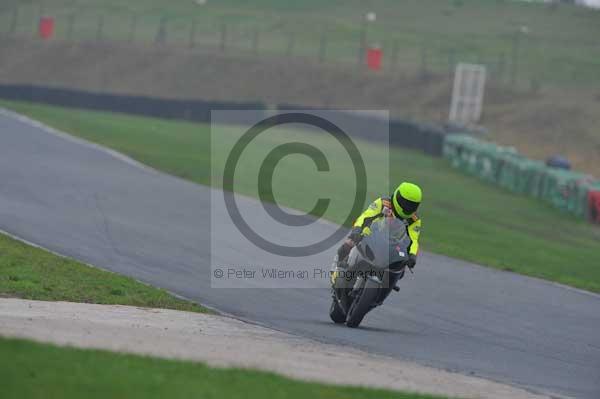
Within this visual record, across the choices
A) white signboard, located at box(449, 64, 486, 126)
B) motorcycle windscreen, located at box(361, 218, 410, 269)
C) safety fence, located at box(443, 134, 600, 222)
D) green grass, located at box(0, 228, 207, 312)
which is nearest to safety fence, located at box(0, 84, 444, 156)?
safety fence, located at box(443, 134, 600, 222)

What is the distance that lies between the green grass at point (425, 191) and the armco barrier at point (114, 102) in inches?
106

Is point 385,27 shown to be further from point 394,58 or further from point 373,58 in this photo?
point 373,58

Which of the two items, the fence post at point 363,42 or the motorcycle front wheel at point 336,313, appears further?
the fence post at point 363,42

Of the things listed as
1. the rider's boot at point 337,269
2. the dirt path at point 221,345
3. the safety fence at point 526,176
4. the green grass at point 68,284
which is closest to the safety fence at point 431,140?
the safety fence at point 526,176

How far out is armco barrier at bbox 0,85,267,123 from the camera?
42812 millimetres

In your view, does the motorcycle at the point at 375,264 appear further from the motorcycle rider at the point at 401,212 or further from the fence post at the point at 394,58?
the fence post at the point at 394,58

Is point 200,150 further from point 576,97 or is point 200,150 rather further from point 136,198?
point 576,97

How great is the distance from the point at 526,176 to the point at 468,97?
1753 cm

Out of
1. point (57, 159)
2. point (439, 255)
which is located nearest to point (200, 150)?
point (57, 159)

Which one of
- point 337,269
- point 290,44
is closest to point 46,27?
point 290,44

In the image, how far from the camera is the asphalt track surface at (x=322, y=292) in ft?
35.9

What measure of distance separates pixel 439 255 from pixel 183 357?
1028 centimetres

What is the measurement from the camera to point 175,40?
64.7 m

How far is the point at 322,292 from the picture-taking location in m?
14.1
